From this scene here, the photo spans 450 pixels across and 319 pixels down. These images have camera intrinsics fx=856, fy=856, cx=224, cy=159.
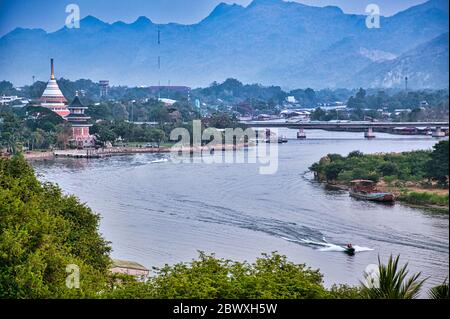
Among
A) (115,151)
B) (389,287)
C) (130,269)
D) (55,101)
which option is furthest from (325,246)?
(55,101)

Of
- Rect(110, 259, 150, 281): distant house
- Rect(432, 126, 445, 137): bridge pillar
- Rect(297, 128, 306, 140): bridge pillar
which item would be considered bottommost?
Rect(110, 259, 150, 281): distant house

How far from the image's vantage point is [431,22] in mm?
3932

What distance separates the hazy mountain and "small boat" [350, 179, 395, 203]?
0.86m

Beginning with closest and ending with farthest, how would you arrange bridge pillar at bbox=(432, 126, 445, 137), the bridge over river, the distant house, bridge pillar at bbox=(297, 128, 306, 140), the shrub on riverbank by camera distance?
the shrub on riverbank < the distant house < bridge pillar at bbox=(432, 126, 445, 137) < the bridge over river < bridge pillar at bbox=(297, 128, 306, 140)

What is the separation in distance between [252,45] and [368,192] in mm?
1793

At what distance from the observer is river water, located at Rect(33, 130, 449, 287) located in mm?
4730

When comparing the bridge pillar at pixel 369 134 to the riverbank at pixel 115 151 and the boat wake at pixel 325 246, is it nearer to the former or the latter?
the riverbank at pixel 115 151

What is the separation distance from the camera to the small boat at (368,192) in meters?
6.60

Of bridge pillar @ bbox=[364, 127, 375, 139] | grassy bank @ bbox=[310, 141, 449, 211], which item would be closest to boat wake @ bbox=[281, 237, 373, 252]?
grassy bank @ bbox=[310, 141, 449, 211]

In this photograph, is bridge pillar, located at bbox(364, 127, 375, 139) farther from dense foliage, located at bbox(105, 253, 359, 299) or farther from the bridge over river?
dense foliage, located at bbox(105, 253, 359, 299)

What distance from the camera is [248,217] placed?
572 cm
